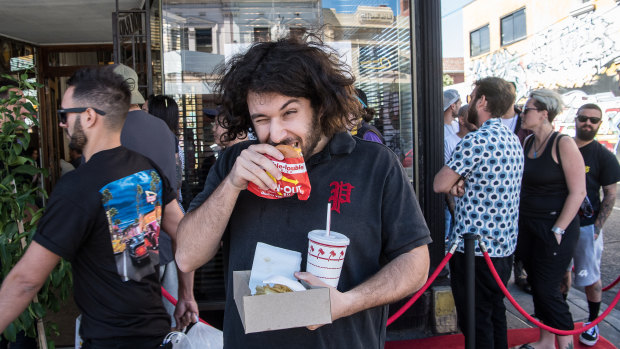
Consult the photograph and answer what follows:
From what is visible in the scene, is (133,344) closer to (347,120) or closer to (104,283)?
(104,283)

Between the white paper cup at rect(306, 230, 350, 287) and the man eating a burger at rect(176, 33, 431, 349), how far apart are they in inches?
2.8

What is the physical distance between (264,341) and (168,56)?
378cm

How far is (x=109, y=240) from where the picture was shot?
6.25ft

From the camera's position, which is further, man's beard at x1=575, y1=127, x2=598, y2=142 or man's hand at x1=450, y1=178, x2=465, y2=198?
man's beard at x1=575, y1=127, x2=598, y2=142

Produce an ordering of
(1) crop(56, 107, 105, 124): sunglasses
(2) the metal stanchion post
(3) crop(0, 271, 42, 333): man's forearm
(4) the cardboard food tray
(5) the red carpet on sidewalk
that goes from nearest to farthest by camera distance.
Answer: (4) the cardboard food tray, (3) crop(0, 271, 42, 333): man's forearm, (1) crop(56, 107, 105, 124): sunglasses, (2) the metal stanchion post, (5) the red carpet on sidewalk

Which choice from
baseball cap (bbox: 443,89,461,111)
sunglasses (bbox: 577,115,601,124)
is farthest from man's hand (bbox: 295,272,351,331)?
baseball cap (bbox: 443,89,461,111)

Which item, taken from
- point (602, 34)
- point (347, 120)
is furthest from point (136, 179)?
point (602, 34)

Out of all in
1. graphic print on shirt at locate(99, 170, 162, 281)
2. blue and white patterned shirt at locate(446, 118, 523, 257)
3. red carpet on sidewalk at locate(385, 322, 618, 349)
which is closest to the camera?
graphic print on shirt at locate(99, 170, 162, 281)

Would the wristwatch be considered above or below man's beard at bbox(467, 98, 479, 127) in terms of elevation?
below

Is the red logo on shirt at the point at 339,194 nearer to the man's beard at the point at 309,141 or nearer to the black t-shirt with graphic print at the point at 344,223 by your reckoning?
the black t-shirt with graphic print at the point at 344,223

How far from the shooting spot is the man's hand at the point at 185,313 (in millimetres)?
2393

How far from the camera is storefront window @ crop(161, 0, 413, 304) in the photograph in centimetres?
444

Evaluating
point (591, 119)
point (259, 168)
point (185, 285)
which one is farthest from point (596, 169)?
point (259, 168)

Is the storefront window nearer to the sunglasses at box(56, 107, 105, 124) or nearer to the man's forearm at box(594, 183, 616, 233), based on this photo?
the man's forearm at box(594, 183, 616, 233)
